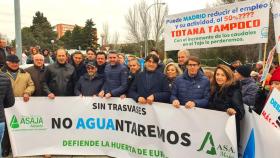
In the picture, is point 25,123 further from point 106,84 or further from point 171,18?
point 171,18

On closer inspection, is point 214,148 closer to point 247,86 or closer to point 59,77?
point 247,86

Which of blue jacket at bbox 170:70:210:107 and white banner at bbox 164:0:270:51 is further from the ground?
white banner at bbox 164:0:270:51

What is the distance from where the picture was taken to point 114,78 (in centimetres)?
641

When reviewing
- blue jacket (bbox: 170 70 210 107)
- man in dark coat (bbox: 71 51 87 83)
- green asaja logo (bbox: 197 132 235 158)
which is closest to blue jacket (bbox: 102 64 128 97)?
man in dark coat (bbox: 71 51 87 83)

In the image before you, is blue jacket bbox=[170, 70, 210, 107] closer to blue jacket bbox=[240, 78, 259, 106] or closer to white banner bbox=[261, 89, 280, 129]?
blue jacket bbox=[240, 78, 259, 106]

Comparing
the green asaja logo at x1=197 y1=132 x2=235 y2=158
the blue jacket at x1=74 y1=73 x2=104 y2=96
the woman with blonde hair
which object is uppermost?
the woman with blonde hair

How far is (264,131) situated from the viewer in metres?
4.35

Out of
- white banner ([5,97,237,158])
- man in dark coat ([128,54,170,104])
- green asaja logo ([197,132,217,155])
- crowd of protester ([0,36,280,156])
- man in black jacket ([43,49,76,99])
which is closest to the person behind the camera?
green asaja logo ([197,132,217,155])

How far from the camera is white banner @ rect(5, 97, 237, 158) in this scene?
532cm

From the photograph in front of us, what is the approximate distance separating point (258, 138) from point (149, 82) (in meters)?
1.97

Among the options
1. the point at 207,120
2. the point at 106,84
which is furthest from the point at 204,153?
the point at 106,84

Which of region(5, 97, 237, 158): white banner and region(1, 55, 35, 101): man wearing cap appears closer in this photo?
region(5, 97, 237, 158): white banner

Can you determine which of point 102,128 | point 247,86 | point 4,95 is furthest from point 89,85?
point 247,86

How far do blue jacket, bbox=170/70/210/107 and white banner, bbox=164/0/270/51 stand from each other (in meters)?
1.38
